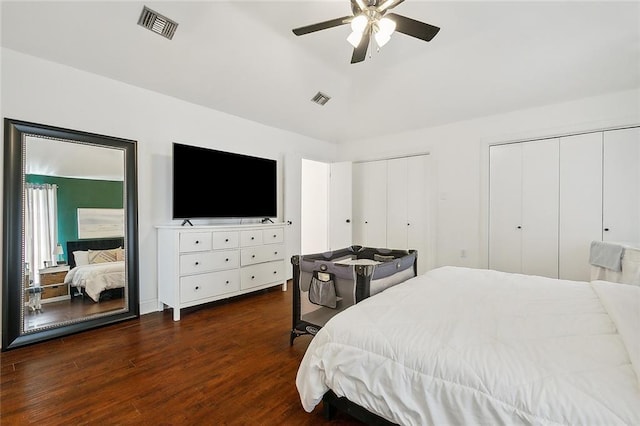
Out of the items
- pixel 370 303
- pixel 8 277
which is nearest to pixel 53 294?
pixel 8 277

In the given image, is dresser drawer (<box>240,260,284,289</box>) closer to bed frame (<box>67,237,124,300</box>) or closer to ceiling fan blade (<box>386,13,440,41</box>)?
bed frame (<box>67,237,124,300</box>)

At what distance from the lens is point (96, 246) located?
2.77 metres

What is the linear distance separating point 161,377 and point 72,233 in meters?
1.64

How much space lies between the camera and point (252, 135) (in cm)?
413

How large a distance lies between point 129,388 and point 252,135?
318 centimetres

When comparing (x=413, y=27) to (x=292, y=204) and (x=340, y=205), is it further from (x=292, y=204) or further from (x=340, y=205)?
(x=340, y=205)

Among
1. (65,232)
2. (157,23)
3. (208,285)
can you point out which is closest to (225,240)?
(208,285)

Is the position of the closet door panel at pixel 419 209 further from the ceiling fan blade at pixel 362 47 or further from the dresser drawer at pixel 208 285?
the dresser drawer at pixel 208 285

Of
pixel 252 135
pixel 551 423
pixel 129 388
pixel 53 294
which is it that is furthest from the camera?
pixel 252 135

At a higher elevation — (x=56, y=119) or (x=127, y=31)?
(x=127, y=31)

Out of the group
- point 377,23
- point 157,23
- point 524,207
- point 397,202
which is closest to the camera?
point 377,23

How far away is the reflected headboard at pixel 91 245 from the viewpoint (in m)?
2.64

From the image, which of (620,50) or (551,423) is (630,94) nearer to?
(620,50)

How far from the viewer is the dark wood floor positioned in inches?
62.7
